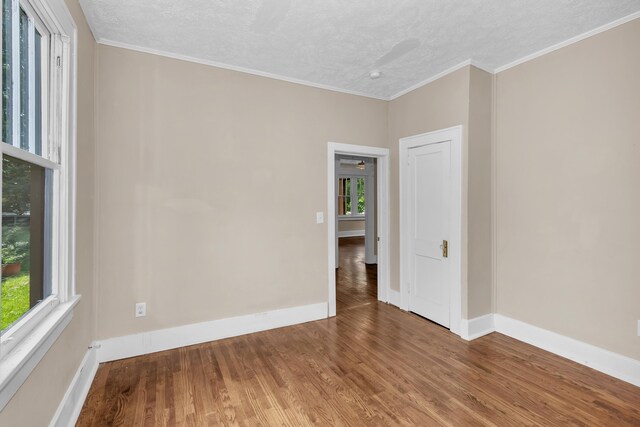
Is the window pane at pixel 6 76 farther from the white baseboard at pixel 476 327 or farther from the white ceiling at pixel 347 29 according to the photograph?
the white baseboard at pixel 476 327

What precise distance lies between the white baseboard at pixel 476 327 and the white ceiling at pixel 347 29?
258 cm

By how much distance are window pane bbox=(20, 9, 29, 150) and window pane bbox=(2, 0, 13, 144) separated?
139mm

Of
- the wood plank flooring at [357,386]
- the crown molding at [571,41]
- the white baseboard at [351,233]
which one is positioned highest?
the crown molding at [571,41]

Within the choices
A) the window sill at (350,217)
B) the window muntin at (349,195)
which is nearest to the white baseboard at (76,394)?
the window sill at (350,217)

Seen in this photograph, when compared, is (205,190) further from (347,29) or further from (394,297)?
(394,297)

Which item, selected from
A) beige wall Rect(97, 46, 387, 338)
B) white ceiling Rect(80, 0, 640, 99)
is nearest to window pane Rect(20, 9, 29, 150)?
white ceiling Rect(80, 0, 640, 99)

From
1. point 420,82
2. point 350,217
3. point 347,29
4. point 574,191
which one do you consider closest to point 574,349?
point 574,191

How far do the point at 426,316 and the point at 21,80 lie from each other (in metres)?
3.88

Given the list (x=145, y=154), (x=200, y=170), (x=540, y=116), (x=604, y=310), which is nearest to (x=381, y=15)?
(x=540, y=116)

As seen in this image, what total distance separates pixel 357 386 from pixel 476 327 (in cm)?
155

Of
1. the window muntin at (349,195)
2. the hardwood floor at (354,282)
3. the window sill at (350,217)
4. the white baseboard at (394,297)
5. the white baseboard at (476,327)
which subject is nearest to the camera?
the white baseboard at (476,327)

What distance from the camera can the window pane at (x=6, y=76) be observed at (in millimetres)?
1288

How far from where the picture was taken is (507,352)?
2.81 meters

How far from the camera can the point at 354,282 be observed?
5.30 metres
